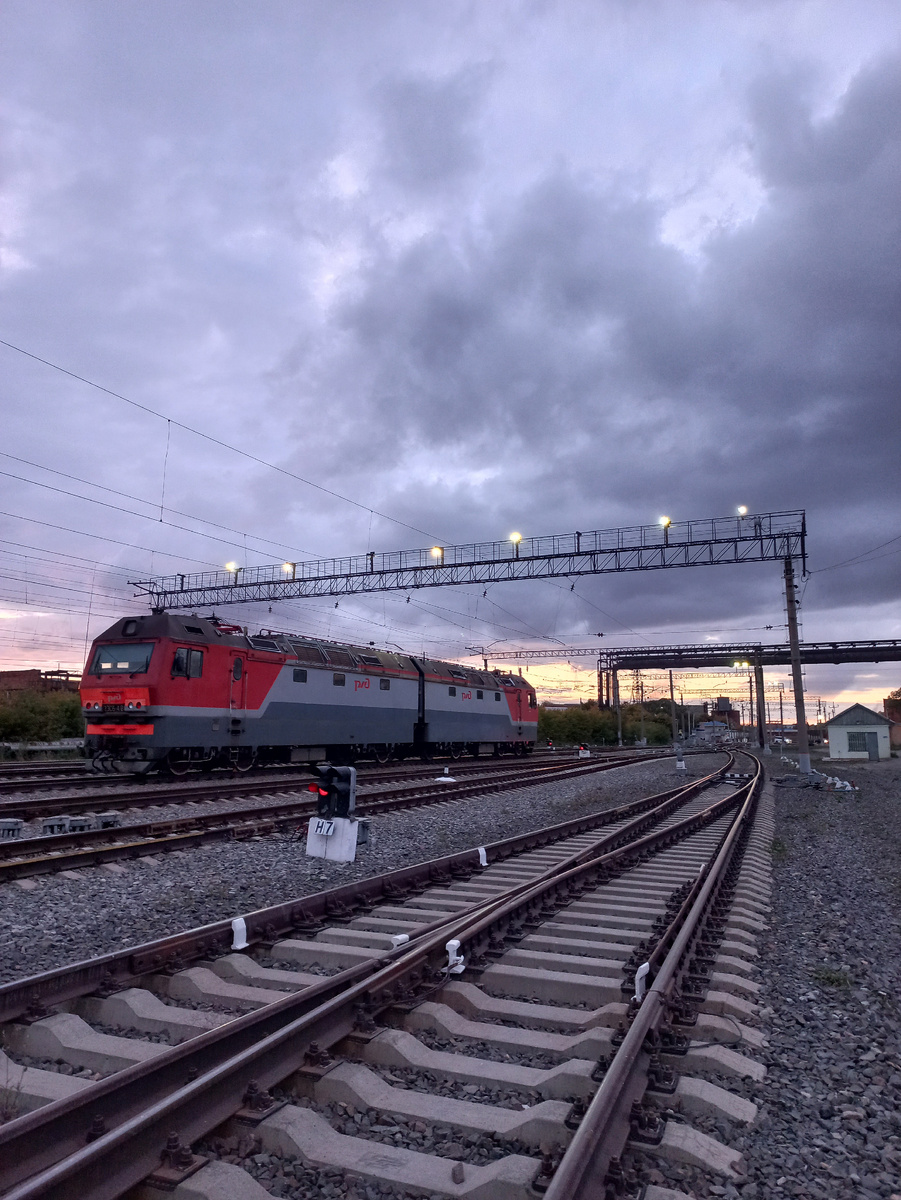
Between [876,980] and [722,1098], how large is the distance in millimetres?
2843

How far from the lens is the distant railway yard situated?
9.93 ft

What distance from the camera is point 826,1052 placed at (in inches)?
172

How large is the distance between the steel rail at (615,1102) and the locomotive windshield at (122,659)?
14785 mm

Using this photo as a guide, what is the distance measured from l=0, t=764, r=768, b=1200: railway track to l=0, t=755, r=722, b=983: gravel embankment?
3.53ft

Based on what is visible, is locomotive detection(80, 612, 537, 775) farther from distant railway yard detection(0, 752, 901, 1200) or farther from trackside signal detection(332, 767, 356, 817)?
trackside signal detection(332, 767, 356, 817)

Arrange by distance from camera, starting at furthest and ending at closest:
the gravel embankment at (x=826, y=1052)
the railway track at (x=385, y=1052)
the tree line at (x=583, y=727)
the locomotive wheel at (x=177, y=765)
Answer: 1. the tree line at (x=583, y=727)
2. the locomotive wheel at (x=177, y=765)
3. the gravel embankment at (x=826, y=1052)
4. the railway track at (x=385, y=1052)

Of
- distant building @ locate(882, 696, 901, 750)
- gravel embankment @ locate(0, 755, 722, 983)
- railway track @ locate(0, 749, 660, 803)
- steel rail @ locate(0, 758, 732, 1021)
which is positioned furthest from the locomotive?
distant building @ locate(882, 696, 901, 750)

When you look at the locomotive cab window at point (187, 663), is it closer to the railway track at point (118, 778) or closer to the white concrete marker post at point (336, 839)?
the railway track at point (118, 778)

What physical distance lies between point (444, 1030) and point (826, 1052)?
217 centimetres

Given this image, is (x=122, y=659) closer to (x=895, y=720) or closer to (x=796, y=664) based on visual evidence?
(x=796, y=664)

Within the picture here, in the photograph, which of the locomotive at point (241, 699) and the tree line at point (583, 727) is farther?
the tree line at point (583, 727)

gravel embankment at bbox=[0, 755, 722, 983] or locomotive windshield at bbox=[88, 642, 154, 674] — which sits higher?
locomotive windshield at bbox=[88, 642, 154, 674]

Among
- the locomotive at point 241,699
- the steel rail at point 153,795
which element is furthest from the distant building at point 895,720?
the steel rail at point 153,795

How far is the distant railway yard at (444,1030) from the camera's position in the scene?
303 centimetres
